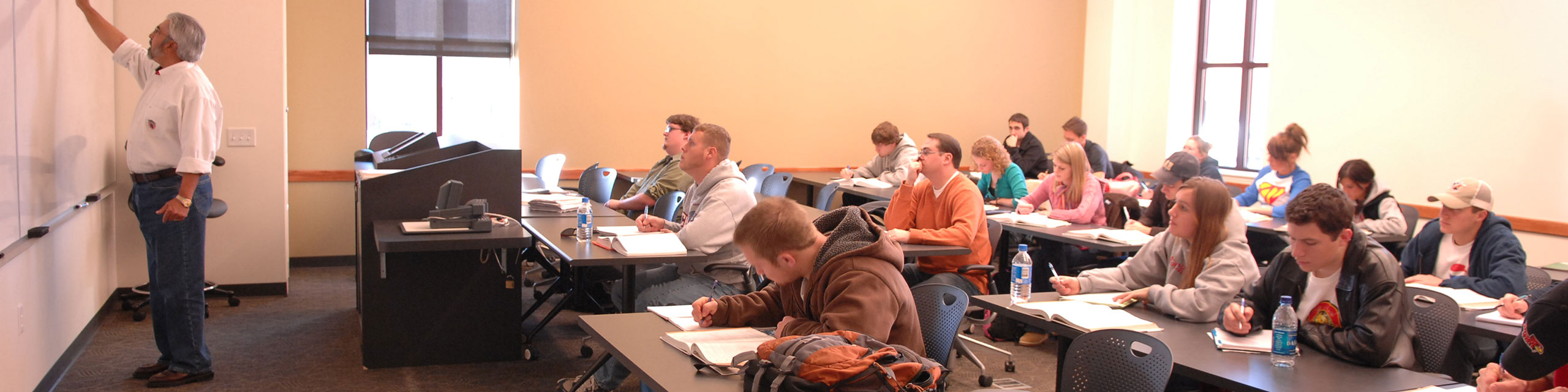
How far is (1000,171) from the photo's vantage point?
654 centimetres

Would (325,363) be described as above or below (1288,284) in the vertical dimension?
below

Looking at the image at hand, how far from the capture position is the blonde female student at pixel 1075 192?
18.9 ft

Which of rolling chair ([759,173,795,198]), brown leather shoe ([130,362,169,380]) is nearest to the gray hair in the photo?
brown leather shoe ([130,362,169,380])

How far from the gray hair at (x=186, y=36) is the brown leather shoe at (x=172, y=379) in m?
1.27

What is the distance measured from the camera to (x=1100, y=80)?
982 cm

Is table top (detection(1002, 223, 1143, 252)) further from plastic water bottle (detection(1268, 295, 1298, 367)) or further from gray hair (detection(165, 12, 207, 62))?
gray hair (detection(165, 12, 207, 62))

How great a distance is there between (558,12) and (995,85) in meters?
4.21

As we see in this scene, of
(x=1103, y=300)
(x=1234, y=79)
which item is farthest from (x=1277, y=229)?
(x=1234, y=79)

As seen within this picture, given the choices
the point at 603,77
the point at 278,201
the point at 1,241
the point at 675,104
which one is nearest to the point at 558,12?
the point at 603,77

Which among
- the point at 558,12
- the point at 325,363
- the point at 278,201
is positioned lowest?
the point at 325,363

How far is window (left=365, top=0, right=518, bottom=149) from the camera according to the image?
7539mm

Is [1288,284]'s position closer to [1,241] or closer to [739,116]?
[1,241]

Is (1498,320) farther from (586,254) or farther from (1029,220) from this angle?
(586,254)

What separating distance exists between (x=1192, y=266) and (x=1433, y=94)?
194 inches
